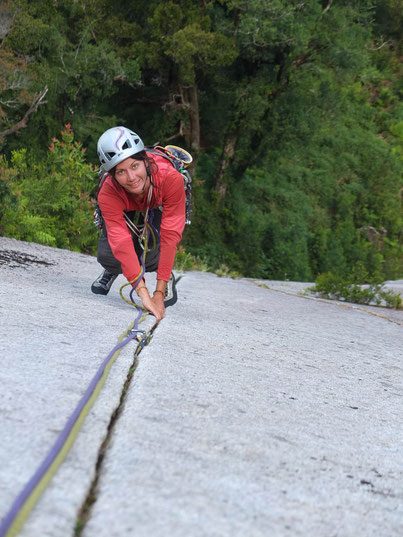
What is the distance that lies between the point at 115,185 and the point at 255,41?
48.5 ft

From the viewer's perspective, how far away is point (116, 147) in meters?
3.62

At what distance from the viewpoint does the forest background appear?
1638 centimetres

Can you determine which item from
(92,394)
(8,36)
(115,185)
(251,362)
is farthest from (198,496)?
(8,36)

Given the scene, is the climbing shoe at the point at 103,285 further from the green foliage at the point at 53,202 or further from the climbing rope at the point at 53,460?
the green foliage at the point at 53,202

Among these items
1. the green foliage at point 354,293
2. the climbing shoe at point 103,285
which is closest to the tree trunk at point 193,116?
the green foliage at point 354,293

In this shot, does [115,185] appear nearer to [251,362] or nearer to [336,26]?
[251,362]

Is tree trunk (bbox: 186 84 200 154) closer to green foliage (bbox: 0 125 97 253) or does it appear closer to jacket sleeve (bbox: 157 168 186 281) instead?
green foliage (bbox: 0 125 97 253)

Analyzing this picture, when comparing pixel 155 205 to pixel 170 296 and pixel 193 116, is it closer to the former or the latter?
pixel 170 296

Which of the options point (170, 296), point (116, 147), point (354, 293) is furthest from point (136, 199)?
point (354, 293)

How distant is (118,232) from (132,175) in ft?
1.28

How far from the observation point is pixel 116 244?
3.80 m

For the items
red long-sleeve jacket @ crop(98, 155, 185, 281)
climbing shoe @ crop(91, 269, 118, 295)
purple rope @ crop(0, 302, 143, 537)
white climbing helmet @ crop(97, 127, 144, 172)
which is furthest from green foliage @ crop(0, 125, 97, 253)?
purple rope @ crop(0, 302, 143, 537)

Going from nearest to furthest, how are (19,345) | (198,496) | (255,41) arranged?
1. (198,496)
2. (19,345)
3. (255,41)

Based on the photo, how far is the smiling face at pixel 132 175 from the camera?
146 inches
